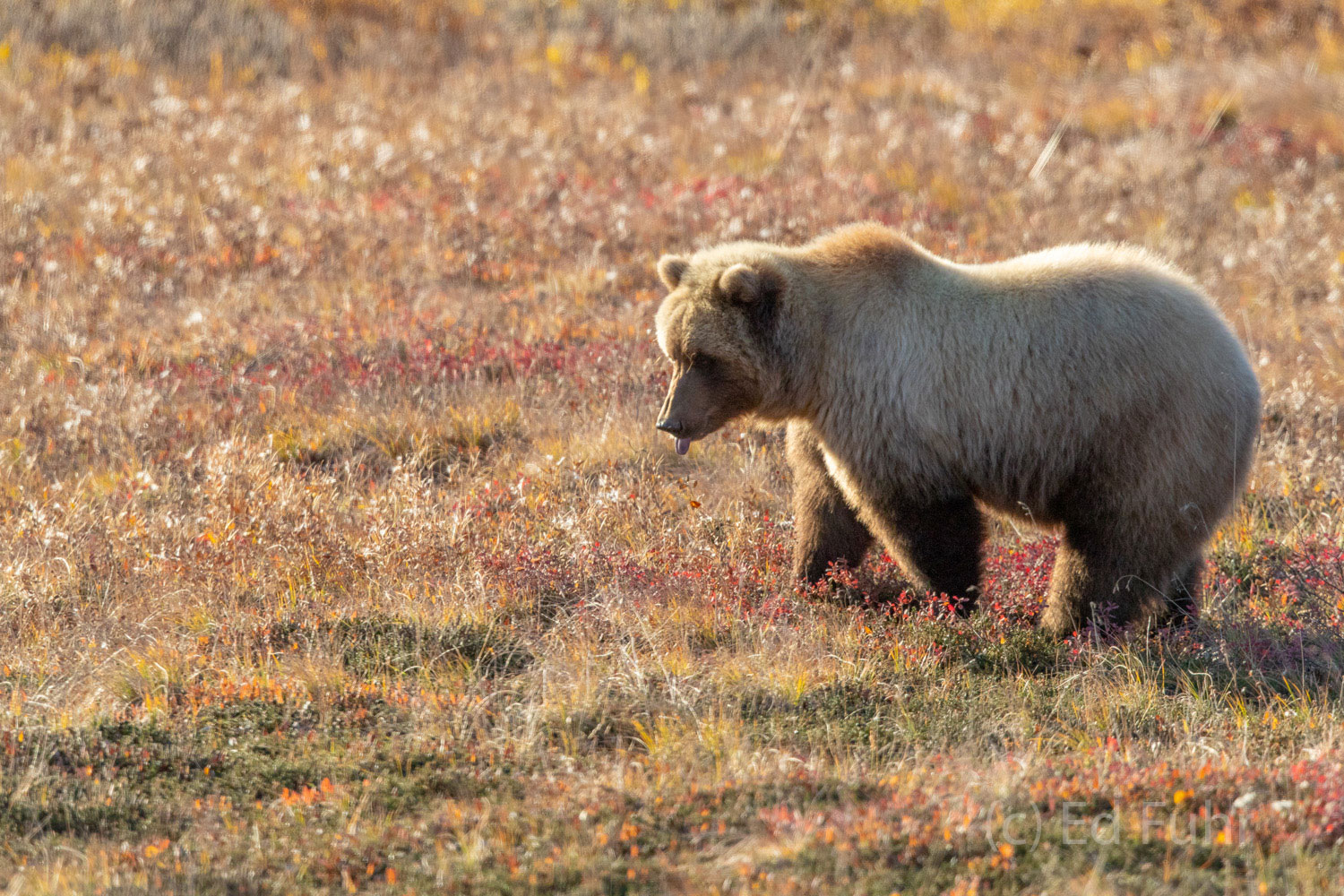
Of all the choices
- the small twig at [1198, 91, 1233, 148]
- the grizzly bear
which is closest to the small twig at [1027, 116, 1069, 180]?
the small twig at [1198, 91, 1233, 148]

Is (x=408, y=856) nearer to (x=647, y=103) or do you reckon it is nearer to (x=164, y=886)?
(x=164, y=886)

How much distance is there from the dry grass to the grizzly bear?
431 millimetres

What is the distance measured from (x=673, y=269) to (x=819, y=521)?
132 centimetres

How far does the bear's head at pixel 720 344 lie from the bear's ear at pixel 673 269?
0.35 feet

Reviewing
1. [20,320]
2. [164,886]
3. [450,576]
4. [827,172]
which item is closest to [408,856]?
[164,886]

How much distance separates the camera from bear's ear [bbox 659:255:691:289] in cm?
567

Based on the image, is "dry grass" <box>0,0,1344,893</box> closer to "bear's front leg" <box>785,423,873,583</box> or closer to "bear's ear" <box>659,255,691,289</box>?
"bear's front leg" <box>785,423,873,583</box>

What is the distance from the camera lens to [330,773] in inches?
167

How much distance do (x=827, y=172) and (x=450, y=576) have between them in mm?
8318

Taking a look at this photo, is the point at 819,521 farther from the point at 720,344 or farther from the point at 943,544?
the point at 720,344

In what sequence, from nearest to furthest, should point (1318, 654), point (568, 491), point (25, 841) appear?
point (25, 841) < point (1318, 654) < point (568, 491)

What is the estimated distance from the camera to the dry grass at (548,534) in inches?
149

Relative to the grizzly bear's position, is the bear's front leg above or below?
below

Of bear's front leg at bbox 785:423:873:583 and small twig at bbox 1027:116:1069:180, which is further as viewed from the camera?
small twig at bbox 1027:116:1069:180
